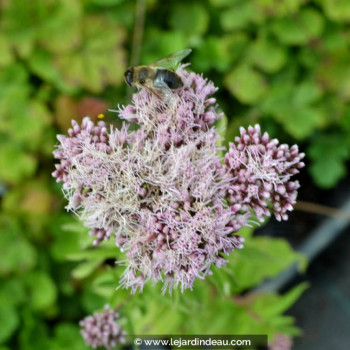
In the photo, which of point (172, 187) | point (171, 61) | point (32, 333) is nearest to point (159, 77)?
point (171, 61)

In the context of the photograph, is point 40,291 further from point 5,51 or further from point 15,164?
point 5,51

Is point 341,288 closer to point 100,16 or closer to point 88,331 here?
point 88,331

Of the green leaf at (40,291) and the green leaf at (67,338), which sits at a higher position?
the green leaf at (40,291)

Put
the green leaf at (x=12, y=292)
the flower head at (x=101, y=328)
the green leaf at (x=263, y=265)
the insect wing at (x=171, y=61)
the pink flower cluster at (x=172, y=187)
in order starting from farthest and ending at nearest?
1. the green leaf at (x=12, y=292)
2. the green leaf at (x=263, y=265)
3. the flower head at (x=101, y=328)
4. the insect wing at (x=171, y=61)
5. the pink flower cluster at (x=172, y=187)

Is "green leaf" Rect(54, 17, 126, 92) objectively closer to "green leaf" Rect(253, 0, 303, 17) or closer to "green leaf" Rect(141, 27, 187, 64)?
"green leaf" Rect(141, 27, 187, 64)

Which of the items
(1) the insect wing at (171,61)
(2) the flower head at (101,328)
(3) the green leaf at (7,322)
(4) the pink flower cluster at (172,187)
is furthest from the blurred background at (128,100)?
(4) the pink flower cluster at (172,187)

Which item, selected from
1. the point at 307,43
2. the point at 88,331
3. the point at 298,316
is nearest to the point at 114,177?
the point at 88,331

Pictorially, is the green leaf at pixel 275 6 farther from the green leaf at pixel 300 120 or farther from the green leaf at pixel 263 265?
the green leaf at pixel 263 265
